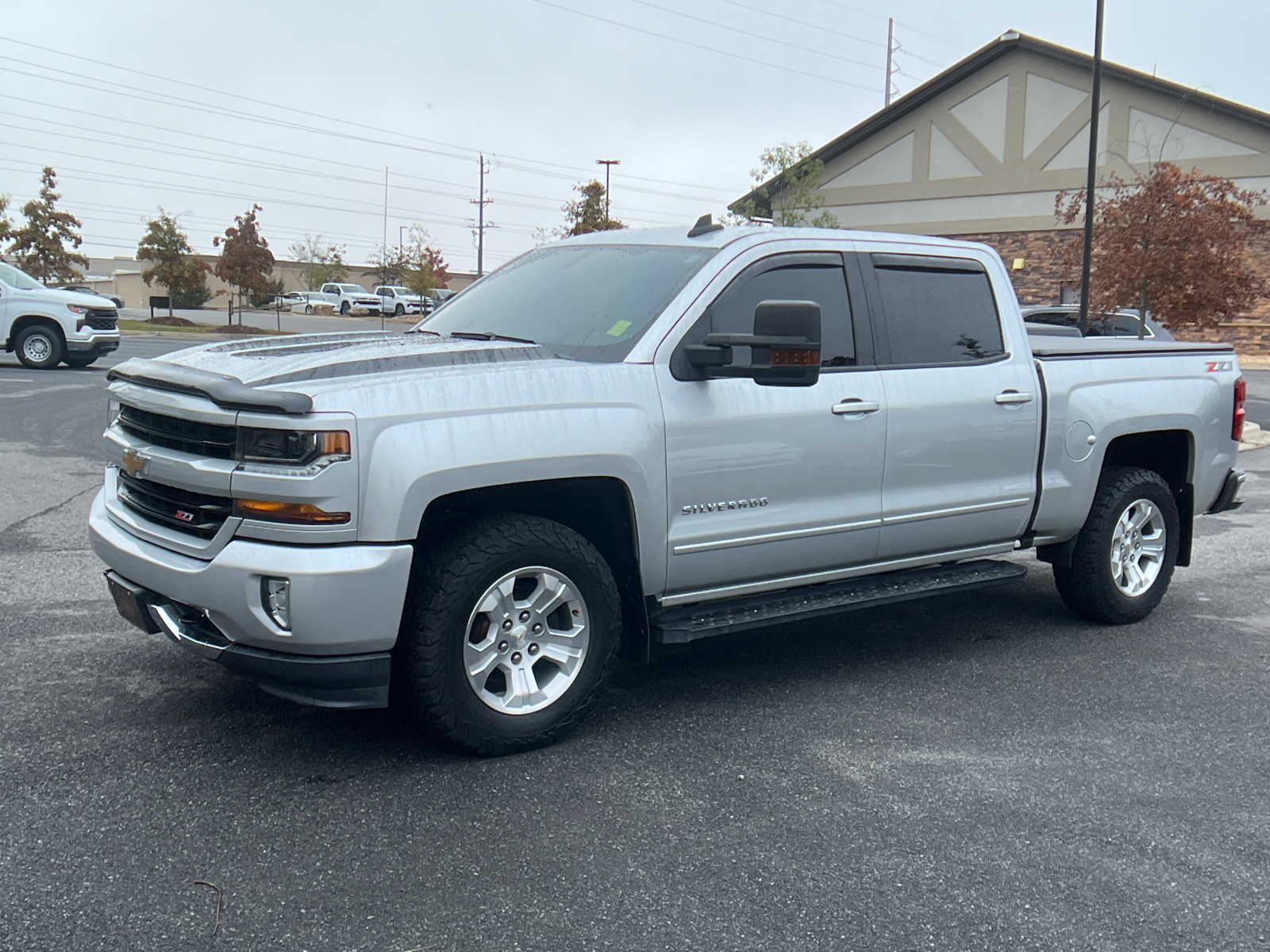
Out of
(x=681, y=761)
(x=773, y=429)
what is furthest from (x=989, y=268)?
(x=681, y=761)

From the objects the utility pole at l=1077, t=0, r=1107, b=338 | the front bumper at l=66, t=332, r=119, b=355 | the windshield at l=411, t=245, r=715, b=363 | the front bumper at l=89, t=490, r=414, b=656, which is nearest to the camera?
the front bumper at l=89, t=490, r=414, b=656

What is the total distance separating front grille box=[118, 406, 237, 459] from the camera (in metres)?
3.92

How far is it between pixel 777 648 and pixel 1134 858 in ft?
7.81

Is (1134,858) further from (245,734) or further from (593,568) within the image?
(245,734)

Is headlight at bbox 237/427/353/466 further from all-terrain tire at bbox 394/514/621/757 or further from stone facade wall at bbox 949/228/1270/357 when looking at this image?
stone facade wall at bbox 949/228/1270/357

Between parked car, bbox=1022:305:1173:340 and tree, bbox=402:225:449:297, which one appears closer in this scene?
parked car, bbox=1022:305:1173:340

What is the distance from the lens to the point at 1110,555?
624 centimetres

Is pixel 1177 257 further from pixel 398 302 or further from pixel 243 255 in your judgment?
pixel 398 302

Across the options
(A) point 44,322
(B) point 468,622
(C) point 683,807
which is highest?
(A) point 44,322

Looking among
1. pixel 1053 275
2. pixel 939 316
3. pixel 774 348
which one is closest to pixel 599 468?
pixel 774 348

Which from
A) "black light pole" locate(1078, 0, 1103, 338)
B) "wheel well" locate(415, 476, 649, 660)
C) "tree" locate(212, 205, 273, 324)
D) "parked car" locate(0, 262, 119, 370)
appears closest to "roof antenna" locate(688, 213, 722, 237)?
"wheel well" locate(415, 476, 649, 660)

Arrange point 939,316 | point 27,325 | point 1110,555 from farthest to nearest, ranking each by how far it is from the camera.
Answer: point 27,325, point 1110,555, point 939,316

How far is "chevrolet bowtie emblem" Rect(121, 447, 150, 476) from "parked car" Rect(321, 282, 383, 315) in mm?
61898

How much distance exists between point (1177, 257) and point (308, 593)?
1883 centimetres
